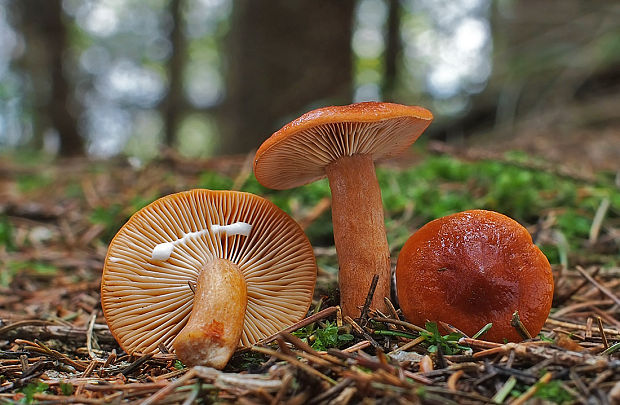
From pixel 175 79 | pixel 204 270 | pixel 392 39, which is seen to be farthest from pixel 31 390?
pixel 175 79

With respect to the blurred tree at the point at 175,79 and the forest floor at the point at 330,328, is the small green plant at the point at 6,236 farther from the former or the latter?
the blurred tree at the point at 175,79

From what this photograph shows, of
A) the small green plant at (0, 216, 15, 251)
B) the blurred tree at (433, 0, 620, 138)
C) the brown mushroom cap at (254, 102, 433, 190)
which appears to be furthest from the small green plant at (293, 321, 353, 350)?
the blurred tree at (433, 0, 620, 138)

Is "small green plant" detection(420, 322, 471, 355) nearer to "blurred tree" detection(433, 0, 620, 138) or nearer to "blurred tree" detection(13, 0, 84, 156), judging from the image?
"blurred tree" detection(433, 0, 620, 138)

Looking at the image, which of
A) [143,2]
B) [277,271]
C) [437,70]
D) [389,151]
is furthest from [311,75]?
[143,2]

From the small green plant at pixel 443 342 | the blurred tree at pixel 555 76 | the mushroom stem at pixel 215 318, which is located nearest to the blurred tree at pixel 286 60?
the blurred tree at pixel 555 76

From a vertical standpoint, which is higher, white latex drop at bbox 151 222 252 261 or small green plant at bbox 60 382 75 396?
white latex drop at bbox 151 222 252 261

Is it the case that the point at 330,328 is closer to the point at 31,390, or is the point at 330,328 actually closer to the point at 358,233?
the point at 358,233
